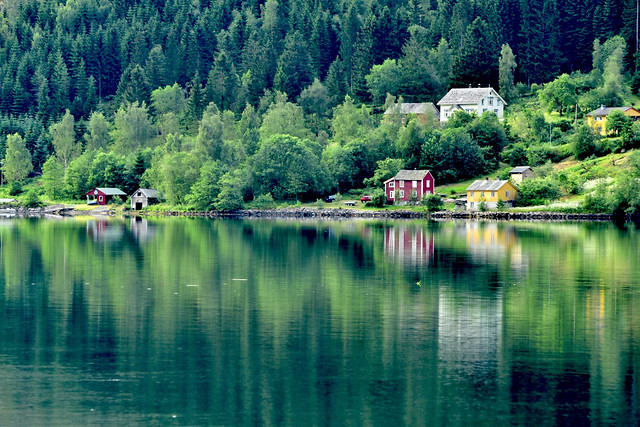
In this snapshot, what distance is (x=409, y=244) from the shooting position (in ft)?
213

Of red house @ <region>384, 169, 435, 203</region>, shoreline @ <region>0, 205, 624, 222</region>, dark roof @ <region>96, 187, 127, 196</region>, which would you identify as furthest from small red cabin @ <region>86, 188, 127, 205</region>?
red house @ <region>384, 169, 435, 203</region>

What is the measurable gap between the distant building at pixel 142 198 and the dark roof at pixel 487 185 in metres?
45.9

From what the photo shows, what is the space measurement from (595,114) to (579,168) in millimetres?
16978

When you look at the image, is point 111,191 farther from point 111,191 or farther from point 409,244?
point 409,244

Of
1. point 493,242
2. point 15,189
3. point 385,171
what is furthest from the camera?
point 15,189

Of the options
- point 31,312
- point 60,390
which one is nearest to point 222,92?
point 31,312

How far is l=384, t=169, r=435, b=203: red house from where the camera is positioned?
113m

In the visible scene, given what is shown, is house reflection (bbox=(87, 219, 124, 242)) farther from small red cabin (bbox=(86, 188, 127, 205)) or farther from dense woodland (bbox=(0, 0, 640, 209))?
small red cabin (bbox=(86, 188, 127, 205))

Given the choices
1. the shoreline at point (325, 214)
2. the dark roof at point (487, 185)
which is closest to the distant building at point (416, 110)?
the shoreline at point (325, 214)

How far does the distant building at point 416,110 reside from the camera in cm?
13350

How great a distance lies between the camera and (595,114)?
12281 centimetres

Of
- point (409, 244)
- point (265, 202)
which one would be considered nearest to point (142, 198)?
point (265, 202)

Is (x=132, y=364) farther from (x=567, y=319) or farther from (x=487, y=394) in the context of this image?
(x=567, y=319)

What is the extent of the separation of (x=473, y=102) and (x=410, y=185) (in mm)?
29107
